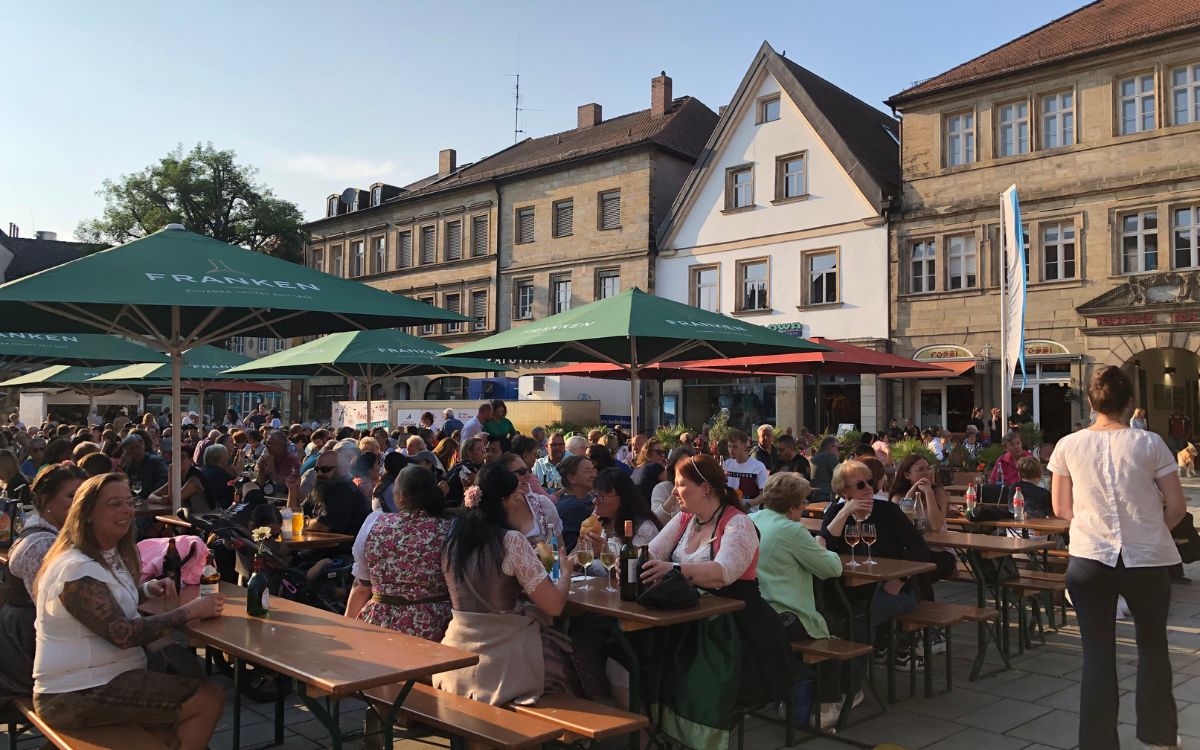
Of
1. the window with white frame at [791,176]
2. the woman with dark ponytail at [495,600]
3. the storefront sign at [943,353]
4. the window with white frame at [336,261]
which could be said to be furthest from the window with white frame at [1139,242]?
the window with white frame at [336,261]

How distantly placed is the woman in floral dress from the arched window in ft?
103

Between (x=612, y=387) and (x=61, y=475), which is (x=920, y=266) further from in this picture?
(x=61, y=475)

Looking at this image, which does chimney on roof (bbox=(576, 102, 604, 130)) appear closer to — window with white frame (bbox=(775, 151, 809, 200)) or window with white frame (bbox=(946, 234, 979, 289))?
window with white frame (bbox=(775, 151, 809, 200))

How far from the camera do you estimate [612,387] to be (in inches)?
1202

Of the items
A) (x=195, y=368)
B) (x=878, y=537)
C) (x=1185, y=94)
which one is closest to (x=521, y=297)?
(x=195, y=368)

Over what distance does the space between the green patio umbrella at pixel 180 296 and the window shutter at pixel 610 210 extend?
2379 centimetres

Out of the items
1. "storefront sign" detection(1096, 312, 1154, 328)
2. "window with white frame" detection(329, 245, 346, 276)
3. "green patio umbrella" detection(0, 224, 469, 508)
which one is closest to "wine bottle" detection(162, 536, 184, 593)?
"green patio umbrella" detection(0, 224, 469, 508)

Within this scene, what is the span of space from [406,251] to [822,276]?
20.2 metres

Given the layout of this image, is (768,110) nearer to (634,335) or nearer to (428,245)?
(428,245)

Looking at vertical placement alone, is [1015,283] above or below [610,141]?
below

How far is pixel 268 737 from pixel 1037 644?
583 cm

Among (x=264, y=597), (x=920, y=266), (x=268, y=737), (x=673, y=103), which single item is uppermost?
(x=673, y=103)

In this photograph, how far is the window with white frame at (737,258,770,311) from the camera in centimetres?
2802

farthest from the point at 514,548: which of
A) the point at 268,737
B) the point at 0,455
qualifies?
the point at 0,455
